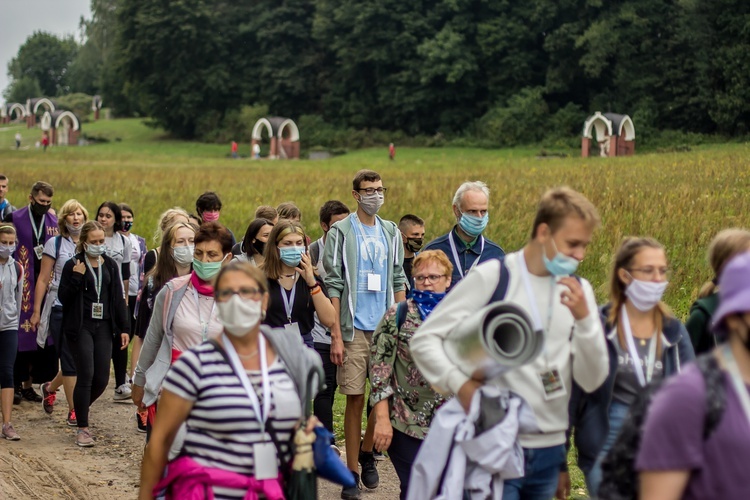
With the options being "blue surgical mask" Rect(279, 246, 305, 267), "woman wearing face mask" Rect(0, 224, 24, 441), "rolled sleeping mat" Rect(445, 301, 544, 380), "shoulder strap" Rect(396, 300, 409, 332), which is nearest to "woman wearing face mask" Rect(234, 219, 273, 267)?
"blue surgical mask" Rect(279, 246, 305, 267)

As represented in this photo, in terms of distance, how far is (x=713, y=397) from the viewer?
288 cm

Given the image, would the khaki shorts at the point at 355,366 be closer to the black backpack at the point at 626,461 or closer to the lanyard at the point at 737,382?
the black backpack at the point at 626,461

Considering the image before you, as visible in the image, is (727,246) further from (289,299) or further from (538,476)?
(289,299)

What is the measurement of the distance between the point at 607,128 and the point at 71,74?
125478mm

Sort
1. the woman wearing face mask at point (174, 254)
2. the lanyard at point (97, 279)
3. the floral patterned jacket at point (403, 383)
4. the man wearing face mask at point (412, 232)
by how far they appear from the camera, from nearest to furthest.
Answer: the floral patterned jacket at point (403, 383) → the woman wearing face mask at point (174, 254) → the man wearing face mask at point (412, 232) → the lanyard at point (97, 279)

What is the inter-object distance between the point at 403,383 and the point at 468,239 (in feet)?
5.46

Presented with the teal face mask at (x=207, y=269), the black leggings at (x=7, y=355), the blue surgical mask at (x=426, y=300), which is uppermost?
the teal face mask at (x=207, y=269)

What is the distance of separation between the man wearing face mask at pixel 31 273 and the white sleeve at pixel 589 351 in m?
7.86

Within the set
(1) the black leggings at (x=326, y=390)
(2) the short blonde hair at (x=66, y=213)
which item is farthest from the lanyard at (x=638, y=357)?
(2) the short blonde hair at (x=66, y=213)

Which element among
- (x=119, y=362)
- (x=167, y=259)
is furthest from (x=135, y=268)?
(x=167, y=259)

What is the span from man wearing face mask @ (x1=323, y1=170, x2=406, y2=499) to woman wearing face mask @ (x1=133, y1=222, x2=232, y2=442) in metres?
1.53

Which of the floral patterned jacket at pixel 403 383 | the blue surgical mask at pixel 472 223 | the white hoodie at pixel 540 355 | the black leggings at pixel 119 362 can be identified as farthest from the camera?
the black leggings at pixel 119 362

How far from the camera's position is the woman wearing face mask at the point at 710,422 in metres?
2.88

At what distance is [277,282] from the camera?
7.77m
